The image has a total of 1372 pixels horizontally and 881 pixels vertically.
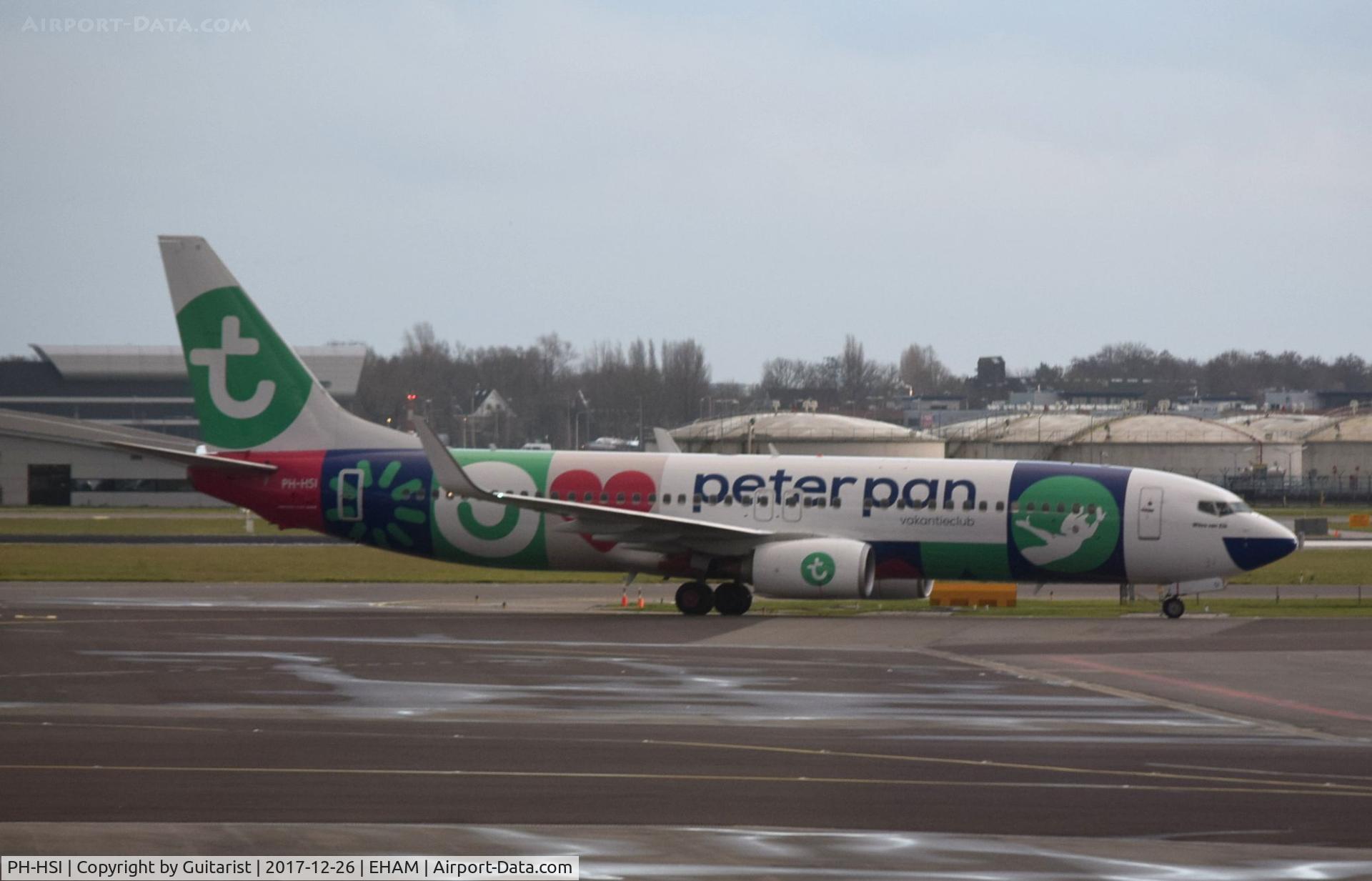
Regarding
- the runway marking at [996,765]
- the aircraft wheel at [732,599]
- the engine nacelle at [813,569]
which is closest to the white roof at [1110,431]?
the aircraft wheel at [732,599]

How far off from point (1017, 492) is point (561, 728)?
16829 millimetres

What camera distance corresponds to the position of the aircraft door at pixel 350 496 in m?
34.3

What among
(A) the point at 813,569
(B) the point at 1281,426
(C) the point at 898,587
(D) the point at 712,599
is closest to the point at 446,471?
(D) the point at 712,599

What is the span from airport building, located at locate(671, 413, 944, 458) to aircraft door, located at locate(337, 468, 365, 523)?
153ft

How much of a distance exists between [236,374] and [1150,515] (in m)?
19.1

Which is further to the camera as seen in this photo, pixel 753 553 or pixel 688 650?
pixel 753 553

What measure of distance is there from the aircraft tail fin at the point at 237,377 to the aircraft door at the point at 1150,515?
15.0 meters

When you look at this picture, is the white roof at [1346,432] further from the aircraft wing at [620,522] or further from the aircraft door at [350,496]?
the aircraft door at [350,496]

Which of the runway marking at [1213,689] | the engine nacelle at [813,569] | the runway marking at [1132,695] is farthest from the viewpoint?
the engine nacelle at [813,569]

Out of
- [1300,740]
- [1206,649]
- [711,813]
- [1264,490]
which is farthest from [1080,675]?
[1264,490]

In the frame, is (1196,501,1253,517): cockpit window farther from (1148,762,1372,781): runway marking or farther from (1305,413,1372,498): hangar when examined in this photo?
(1305,413,1372,498): hangar

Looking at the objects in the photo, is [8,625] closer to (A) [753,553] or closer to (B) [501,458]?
(B) [501,458]

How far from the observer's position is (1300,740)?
17.4 metres

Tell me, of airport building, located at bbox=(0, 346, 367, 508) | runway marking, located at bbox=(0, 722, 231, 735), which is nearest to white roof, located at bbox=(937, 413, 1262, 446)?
airport building, located at bbox=(0, 346, 367, 508)
